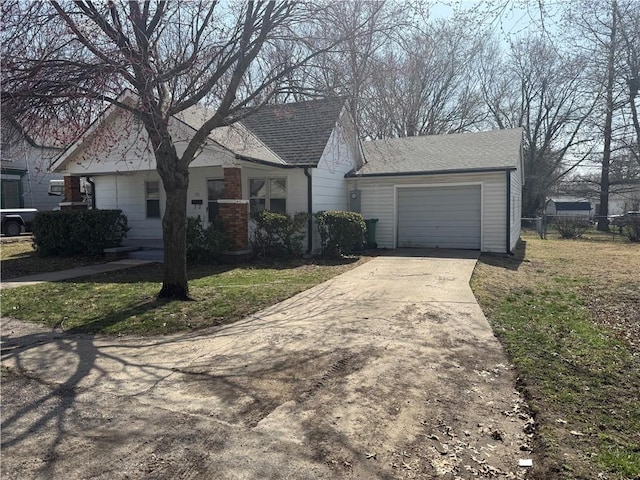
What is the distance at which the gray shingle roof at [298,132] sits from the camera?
13609mm

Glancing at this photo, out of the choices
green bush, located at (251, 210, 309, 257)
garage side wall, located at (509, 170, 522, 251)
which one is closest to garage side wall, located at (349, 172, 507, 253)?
garage side wall, located at (509, 170, 522, 251)

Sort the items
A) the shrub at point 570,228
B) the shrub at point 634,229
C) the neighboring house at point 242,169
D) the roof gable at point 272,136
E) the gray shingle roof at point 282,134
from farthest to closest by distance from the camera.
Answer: the shrub at point 570,228
the shrub at point 634,229
the gray shingle roof at point 282,134
the roof gable at point 272,136
the neighboring house at point 242,169

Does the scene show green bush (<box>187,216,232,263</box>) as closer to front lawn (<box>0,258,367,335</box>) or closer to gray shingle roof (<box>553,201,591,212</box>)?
front lawn (<box>0,258,367,335</box>)

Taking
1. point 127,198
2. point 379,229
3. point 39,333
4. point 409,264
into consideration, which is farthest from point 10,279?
point 379,229

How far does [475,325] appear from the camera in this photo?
19.3ft

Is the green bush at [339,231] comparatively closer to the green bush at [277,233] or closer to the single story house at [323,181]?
the green bush at [277,233]

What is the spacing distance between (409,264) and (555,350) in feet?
20.9

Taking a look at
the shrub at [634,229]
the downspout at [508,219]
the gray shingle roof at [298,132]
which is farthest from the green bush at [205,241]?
the shrub at [634,229]

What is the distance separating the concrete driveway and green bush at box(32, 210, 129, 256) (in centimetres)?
708

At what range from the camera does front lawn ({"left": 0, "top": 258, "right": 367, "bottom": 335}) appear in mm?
6281

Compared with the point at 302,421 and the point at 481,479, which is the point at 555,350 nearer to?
the point at 481,479

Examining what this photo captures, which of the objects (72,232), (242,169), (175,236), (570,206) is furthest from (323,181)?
(570,206)

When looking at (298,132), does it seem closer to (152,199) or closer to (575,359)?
(152,199)

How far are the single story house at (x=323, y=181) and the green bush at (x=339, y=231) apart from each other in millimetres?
687
